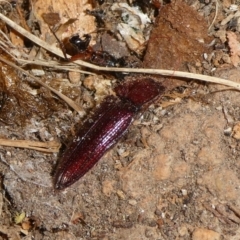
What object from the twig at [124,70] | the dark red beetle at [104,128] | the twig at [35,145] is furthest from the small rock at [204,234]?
the twig at [35,145]

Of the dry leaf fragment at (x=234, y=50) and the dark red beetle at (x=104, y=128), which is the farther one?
the dry leaf fragment at (x=234, y=50)

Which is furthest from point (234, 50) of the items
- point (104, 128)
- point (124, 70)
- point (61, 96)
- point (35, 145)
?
point (35, 145)

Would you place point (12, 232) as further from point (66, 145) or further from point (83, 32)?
point (83, 32)

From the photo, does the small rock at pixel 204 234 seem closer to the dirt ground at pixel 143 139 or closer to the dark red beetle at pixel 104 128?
the dirt ground at pixel 143 139

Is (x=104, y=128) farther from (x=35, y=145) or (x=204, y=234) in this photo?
(x=204, y=234)

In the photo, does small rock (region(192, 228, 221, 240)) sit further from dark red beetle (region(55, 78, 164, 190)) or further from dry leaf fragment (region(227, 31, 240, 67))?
dry leaf fragment (region(227, 31, 240, 67))

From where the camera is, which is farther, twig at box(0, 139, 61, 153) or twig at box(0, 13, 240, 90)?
twig at box(0, 139, 61, 153)

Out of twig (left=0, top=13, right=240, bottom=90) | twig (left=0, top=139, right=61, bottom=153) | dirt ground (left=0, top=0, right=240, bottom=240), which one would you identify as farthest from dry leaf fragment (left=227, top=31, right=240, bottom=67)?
twig (left=0, top=139, right=61, bottom=153)

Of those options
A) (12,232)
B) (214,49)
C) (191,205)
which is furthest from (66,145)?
(214,49)

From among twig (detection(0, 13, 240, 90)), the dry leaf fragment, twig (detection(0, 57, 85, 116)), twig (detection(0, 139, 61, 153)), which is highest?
the dry leaf fragment
